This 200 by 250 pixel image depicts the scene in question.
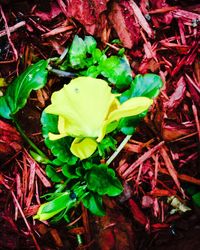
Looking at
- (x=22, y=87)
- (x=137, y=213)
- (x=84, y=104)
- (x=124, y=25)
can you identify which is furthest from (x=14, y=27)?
(x=137, y=213)

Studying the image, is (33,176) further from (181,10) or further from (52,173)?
(181,10)

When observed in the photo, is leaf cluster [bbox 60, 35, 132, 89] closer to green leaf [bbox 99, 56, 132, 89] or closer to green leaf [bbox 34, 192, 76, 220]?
green leaf [bbox 99, 56, 132, 89]

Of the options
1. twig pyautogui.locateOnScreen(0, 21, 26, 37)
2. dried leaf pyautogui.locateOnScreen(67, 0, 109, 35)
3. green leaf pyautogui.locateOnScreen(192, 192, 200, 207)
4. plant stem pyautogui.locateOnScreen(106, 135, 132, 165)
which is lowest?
green leaf pyautogui.locateOnScreen(192, 192, 200, 207)

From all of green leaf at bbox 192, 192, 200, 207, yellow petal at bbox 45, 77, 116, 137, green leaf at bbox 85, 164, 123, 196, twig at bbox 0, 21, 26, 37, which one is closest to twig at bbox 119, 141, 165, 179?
green leaf at bbox 85, 164, 123, 196

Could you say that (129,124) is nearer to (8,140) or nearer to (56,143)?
(56,143)

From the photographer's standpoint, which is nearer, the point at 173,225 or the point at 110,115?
the point at 110,115

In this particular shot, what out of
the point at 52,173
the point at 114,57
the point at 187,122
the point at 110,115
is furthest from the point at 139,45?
the point at 52,173

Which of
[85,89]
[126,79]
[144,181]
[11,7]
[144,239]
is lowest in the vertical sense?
[144,239]
